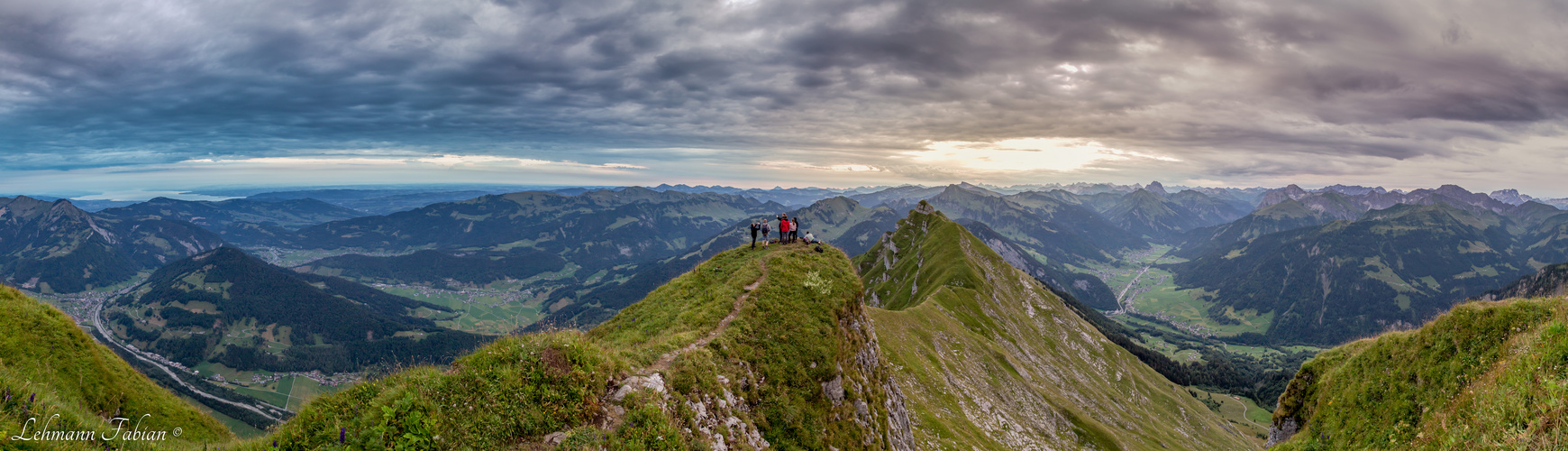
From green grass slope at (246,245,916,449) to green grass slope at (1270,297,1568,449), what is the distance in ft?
66.4

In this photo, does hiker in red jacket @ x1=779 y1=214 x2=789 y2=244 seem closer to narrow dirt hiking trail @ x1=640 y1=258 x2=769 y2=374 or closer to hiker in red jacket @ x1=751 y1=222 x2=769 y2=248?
hiker in red jacket @ x1=751 y1=222 x2=769 y2=248

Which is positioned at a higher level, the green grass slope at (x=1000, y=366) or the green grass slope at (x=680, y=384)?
the green grass slope at (x=680, y=384)

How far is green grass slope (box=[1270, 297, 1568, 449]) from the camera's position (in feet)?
43.3

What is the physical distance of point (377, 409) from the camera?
39.4 ft

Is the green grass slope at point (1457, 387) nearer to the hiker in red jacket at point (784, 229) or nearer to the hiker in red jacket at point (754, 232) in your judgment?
the hiker in red jacket at point (784, 229)

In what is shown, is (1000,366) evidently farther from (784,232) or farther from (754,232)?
(754,232)

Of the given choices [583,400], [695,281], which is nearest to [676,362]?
[583,400]

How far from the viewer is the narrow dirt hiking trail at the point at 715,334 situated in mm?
19208

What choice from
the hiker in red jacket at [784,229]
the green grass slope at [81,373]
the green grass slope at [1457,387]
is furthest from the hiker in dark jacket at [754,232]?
the green grass slope at [1457,387]

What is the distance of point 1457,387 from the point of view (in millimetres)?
20016

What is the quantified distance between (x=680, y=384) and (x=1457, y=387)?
29980 mm

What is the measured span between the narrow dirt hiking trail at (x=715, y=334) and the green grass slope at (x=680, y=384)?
10 cm

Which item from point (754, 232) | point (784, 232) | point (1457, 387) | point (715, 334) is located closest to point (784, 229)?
point (784, 232)

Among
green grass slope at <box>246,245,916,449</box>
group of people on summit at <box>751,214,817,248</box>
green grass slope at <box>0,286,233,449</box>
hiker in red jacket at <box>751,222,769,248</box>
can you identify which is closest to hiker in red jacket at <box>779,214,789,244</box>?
group of people on summit at <box>751,214,817,248</box>
